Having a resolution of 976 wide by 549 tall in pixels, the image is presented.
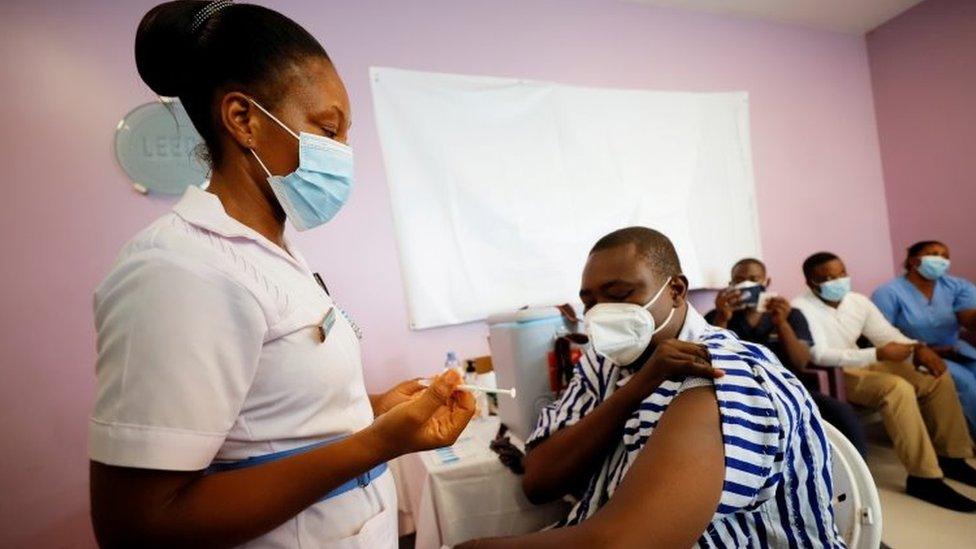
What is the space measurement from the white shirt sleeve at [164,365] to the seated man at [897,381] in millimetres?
2961

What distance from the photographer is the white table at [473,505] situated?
124 centimetres

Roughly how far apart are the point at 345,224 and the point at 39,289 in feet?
3.96

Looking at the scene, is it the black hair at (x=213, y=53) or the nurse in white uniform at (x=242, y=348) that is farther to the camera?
the black hair at (x=213, y=53)

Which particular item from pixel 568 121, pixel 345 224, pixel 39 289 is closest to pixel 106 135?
pixel 39 289

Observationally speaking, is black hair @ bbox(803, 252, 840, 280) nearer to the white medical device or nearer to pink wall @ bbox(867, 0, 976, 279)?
pink wall @ bbox(867, 0, 976, 279)

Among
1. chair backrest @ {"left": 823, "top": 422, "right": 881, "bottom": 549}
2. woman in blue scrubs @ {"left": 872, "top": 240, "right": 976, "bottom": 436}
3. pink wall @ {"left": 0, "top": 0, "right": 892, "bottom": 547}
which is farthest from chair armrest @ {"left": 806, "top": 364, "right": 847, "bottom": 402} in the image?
chair backrest @ {"left": 823, "top": 422, "right": 881, "bottom": 549}

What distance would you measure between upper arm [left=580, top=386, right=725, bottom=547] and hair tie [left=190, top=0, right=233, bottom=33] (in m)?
0.96

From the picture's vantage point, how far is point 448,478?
1.26m

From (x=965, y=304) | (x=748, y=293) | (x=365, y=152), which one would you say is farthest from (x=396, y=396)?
(x=965, y=304)

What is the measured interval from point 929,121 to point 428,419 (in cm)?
445

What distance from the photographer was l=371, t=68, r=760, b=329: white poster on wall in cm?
240

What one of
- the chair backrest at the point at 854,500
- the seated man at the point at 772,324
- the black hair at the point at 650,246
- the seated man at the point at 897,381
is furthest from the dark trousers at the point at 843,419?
the black hair at the point at 650,246

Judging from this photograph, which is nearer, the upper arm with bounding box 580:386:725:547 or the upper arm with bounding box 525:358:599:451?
the upper arm with bounding box 580:386:725:547

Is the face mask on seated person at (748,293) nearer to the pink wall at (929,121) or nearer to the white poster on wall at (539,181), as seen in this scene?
the white poster on wall at (539,181)
